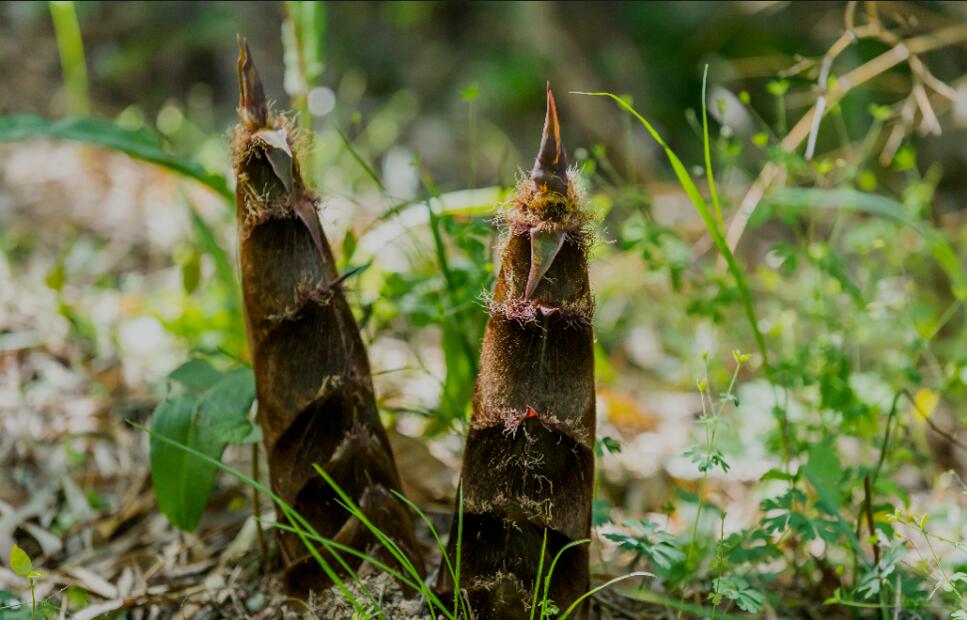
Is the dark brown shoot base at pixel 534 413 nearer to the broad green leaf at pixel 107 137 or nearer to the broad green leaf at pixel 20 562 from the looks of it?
the broad green leaf at pixel 20 562

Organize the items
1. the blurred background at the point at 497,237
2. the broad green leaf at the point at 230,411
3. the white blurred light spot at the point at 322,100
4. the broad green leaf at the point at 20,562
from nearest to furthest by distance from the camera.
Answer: the broad green leaf at the point at 20,562, the broad green leaf at the point at 230,411, the blurred background at the point at 497,237, the white blurred light spot at the point at 322,100

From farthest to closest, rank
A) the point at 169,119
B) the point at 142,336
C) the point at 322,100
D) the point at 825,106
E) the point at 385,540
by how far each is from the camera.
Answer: the point at 169,119 < the point at 322,100 < the point at 142,336 < the point at 825,106 < the point at 385,540

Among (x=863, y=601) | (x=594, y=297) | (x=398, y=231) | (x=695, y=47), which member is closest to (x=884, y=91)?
(x=695, y=47)

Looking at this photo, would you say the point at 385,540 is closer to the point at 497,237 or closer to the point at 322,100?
the point at 497,237

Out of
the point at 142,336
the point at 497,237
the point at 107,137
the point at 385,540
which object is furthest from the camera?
the point at 142,336

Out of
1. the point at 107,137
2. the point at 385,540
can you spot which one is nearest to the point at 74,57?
the point at 107,137

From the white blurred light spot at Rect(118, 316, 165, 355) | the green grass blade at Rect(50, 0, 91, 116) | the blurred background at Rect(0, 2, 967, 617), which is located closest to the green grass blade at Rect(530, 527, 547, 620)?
the blurred background at Rect(0, 2, 967, 617)

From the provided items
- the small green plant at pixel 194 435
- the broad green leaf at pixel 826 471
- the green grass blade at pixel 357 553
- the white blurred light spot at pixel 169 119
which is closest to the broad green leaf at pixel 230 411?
the small green plant at pixel 194 435
